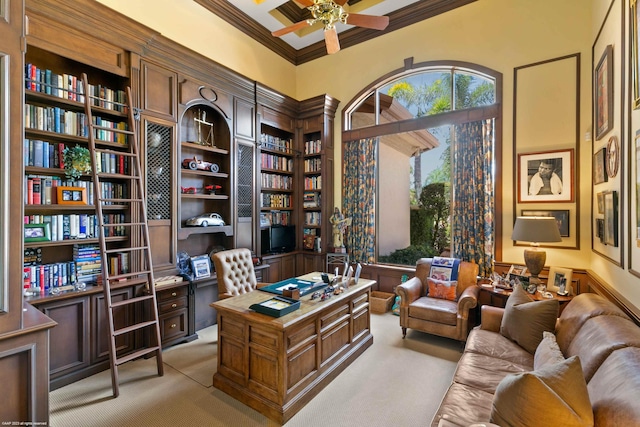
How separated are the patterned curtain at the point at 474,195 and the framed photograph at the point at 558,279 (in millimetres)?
717

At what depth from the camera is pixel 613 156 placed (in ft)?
8.33

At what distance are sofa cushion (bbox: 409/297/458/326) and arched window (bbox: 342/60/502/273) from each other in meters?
0.91

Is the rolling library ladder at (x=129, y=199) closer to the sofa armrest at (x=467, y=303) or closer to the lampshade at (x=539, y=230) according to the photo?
the sofa armrest at (x=467, y=303)

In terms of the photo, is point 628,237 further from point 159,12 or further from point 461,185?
point 159,12

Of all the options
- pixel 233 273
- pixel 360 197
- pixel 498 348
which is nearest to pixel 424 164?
pixel 360 197

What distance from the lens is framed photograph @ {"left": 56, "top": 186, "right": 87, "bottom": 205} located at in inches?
109

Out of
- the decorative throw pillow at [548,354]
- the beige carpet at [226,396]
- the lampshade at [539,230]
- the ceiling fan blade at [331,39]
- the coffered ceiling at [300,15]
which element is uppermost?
the coffered ceiling at [300,15]

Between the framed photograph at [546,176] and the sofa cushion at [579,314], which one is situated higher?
the framed photograph at [546,176]

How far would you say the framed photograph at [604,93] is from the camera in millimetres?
2629

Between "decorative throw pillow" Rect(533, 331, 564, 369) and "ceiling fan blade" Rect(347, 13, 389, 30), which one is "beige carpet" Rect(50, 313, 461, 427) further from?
"ceiling fan blade" Rect(347, 13, 389, 30)

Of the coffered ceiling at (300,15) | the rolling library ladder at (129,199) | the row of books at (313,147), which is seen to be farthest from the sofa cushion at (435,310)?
the coffered ceiling at (300,15)

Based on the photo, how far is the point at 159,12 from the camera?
12.2ft

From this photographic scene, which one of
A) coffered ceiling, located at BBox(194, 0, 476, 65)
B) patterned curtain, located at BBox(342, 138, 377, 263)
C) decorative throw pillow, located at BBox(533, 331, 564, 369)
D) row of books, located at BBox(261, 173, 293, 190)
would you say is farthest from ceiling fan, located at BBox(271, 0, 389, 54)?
decorative throw pillow, located at BBox(533, 331, 564, 369)

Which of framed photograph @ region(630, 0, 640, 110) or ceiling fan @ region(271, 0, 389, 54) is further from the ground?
ceiling fan @ region(271, 0, 389, 54)
